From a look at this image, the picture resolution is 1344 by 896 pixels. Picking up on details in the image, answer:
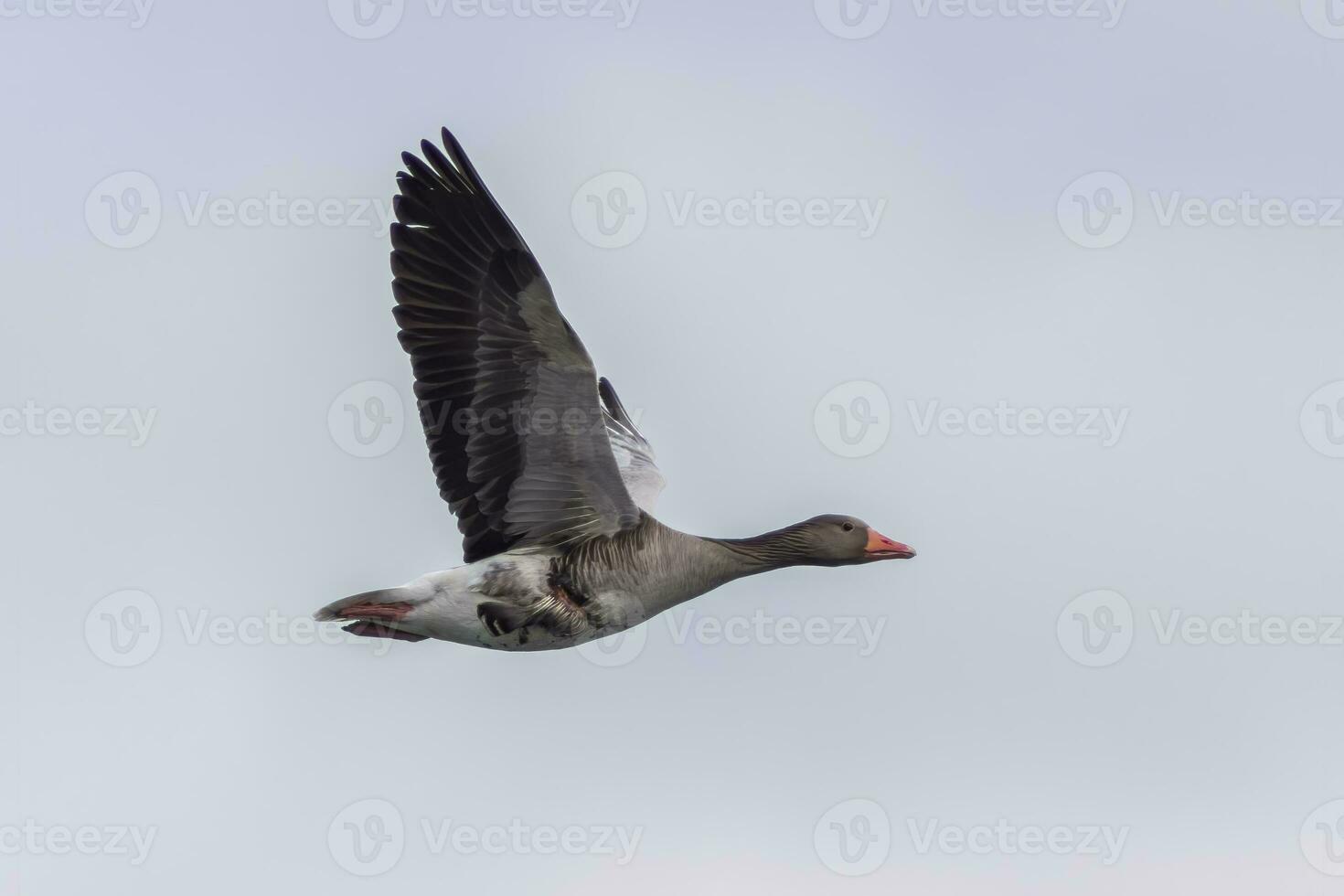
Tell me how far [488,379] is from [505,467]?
2.21 feet

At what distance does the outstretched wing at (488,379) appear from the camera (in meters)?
13.4

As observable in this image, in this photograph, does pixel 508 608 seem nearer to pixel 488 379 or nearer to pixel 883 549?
pixel 488 379

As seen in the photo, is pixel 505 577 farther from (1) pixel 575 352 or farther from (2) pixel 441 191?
(2) pixel 441 191

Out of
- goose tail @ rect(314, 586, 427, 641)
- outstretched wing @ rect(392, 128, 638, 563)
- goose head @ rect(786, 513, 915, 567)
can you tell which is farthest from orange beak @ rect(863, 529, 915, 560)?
goose tail @ rect(314, 586, 427, 641)

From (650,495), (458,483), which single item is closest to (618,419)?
(650,495)

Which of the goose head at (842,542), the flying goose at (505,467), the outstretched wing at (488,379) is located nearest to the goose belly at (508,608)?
the flying goose at (505,467)

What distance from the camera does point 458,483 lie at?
13922 mm

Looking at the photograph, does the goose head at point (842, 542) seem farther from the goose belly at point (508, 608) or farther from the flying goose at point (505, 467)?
the goose belly at point (508, 608)

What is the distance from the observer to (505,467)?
45.0 ft

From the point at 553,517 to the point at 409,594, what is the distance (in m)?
1.16

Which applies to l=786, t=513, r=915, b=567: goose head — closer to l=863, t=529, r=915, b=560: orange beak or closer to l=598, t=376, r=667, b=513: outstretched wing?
l=863, t=529, r=915, b=560: orange beak

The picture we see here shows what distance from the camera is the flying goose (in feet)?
44.0

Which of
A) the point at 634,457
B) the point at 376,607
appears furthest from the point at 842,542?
the point at 376,607

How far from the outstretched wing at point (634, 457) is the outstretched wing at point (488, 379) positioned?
156 cm
